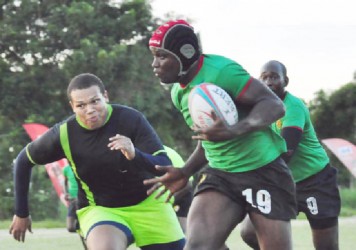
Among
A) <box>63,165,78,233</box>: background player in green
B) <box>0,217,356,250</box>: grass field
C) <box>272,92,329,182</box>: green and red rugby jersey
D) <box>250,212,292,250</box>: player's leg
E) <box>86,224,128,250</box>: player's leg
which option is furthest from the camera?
<box>63,165,78,233</box>: background player in green

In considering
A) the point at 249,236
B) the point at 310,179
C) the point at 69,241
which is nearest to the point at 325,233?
the point at 310,179

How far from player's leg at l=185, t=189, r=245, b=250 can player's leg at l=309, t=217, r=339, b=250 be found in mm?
2380

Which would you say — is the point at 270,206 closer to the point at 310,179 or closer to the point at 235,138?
the point at 235,138

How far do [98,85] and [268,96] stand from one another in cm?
146

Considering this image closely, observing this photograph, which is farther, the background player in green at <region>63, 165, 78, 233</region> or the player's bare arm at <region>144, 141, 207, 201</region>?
the background player in green at <region>63, 165, 78, 233</region>

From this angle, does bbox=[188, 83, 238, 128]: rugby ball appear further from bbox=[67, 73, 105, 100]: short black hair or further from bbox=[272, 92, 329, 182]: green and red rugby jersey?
bbox=[272, 92, 329, 182]: green and red rugby jersey

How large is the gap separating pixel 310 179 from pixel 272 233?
101 inches

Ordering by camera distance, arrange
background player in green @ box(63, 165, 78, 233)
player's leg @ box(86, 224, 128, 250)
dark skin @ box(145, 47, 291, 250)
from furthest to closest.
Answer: background player in green @ box(63, 165, 78, 233)
player's leg @ box(86, 224, 128, 250)
dark skin @ box(145, 47, 291, 250)

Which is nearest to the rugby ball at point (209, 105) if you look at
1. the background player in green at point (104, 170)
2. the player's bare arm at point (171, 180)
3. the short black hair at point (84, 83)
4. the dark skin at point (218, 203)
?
the dark skin at point (218, 203)

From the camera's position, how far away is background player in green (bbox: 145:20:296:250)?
5602 mm

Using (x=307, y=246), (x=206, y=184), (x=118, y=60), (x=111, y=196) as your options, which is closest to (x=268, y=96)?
(x=206, y=184)

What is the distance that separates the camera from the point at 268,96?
557 cm

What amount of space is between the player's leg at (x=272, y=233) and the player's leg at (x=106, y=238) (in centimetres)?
108

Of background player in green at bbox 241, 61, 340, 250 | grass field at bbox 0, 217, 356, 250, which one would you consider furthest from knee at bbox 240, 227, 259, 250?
grass field at bbox 0, 217, 356, 250
